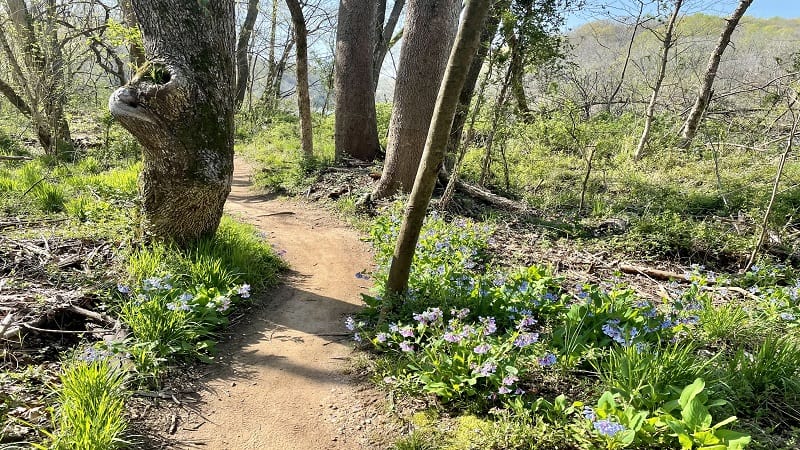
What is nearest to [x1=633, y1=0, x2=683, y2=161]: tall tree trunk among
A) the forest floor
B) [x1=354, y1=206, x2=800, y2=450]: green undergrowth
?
[x1=354, y1=206, x2=800, y2=450]: green undergrowth

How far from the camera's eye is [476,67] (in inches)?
273

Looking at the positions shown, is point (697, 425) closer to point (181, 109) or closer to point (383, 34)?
point (181, 109)

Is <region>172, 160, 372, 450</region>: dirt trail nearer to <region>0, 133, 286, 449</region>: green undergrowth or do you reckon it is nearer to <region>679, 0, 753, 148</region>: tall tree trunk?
<region>0, 133, 286, 449</region>: green undergrowth

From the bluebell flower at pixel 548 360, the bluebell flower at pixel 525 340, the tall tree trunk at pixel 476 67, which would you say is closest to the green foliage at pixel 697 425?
the bluebell flower at pixel 548 360

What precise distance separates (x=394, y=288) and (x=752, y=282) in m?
3.59

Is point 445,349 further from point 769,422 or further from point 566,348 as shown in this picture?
point 769,422

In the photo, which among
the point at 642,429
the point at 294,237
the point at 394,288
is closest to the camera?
the point at 642,429

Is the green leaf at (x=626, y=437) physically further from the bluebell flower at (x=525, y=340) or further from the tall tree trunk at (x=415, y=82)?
the tall tree trunk at (x=415, y=82)

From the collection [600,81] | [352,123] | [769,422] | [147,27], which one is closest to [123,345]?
[147,27]

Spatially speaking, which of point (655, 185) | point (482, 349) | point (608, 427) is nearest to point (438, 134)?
point (482, 349)

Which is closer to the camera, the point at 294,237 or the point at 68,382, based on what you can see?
the point at 68,382

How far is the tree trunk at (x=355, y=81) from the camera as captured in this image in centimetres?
825

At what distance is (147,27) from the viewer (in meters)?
3.61

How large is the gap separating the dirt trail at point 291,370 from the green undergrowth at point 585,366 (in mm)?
350
